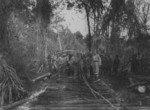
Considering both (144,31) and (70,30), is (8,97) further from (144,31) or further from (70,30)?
(70,30)

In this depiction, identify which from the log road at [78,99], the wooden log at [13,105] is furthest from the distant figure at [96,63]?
the wooden log at [13,105]

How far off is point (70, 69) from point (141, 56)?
3387 mm

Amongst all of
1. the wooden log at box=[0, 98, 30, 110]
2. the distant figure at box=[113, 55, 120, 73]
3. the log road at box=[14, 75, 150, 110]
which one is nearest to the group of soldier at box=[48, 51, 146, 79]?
the distant figure at box=[113, 55, 120, 73]

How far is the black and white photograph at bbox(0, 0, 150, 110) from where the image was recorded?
4.97 meters

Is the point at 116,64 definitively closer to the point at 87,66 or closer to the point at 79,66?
the point at 87,66

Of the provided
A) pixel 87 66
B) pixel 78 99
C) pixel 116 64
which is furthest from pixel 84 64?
pixel 78 99

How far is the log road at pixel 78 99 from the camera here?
4.50 metres

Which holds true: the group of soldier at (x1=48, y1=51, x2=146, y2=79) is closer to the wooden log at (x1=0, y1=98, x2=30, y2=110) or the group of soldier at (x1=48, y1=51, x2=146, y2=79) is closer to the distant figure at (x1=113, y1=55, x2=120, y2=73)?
the distant figure at (x1=113, y1=55, x2=120, y2=73)

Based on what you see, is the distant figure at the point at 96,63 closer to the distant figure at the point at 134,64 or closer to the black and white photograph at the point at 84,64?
the black and white photograph at the point at 84,64

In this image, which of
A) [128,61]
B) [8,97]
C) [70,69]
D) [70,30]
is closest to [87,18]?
[70,69]

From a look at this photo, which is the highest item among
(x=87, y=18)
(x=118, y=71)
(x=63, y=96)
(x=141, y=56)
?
(x=87, y=18)

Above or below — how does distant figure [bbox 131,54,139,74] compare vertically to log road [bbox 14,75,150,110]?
above

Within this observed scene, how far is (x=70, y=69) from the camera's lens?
8.66 meters

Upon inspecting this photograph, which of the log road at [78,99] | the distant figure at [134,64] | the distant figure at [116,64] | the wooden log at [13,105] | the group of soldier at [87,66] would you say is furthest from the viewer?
the distant figure at [116,64]
